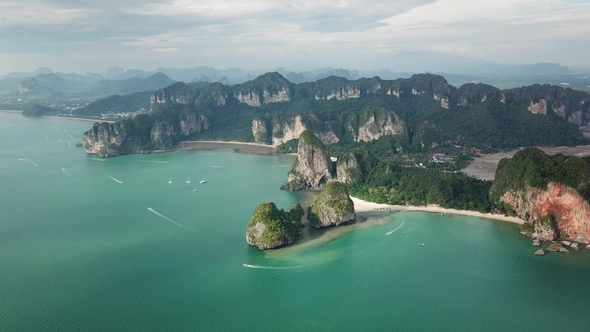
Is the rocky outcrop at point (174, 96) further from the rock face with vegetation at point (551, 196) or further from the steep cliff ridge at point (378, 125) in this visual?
the rock face with vegetation at point (551, 196)

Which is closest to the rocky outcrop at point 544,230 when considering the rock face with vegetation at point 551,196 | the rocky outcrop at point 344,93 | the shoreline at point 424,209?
the rock face with vegetation at point 551,196

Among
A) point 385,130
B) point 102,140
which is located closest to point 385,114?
point 385,130

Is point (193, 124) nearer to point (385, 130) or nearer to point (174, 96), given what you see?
point (174, 96)

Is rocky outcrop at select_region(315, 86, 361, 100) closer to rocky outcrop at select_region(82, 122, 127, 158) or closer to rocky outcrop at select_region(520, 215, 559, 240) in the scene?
rocky outcrop at select_region(82, 122, 127, 158)

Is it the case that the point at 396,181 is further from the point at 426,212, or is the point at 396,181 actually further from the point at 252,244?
the point at 252,244

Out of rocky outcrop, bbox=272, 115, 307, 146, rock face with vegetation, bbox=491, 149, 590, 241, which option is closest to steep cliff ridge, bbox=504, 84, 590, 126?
rocky outcrop, bbox=272, 115, 307, 146

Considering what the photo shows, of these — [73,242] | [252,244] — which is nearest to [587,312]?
[252,244]

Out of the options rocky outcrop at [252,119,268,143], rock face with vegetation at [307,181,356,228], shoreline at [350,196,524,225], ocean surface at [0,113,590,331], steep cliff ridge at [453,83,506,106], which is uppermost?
steep cliff ridge at [453,83,506,106]
